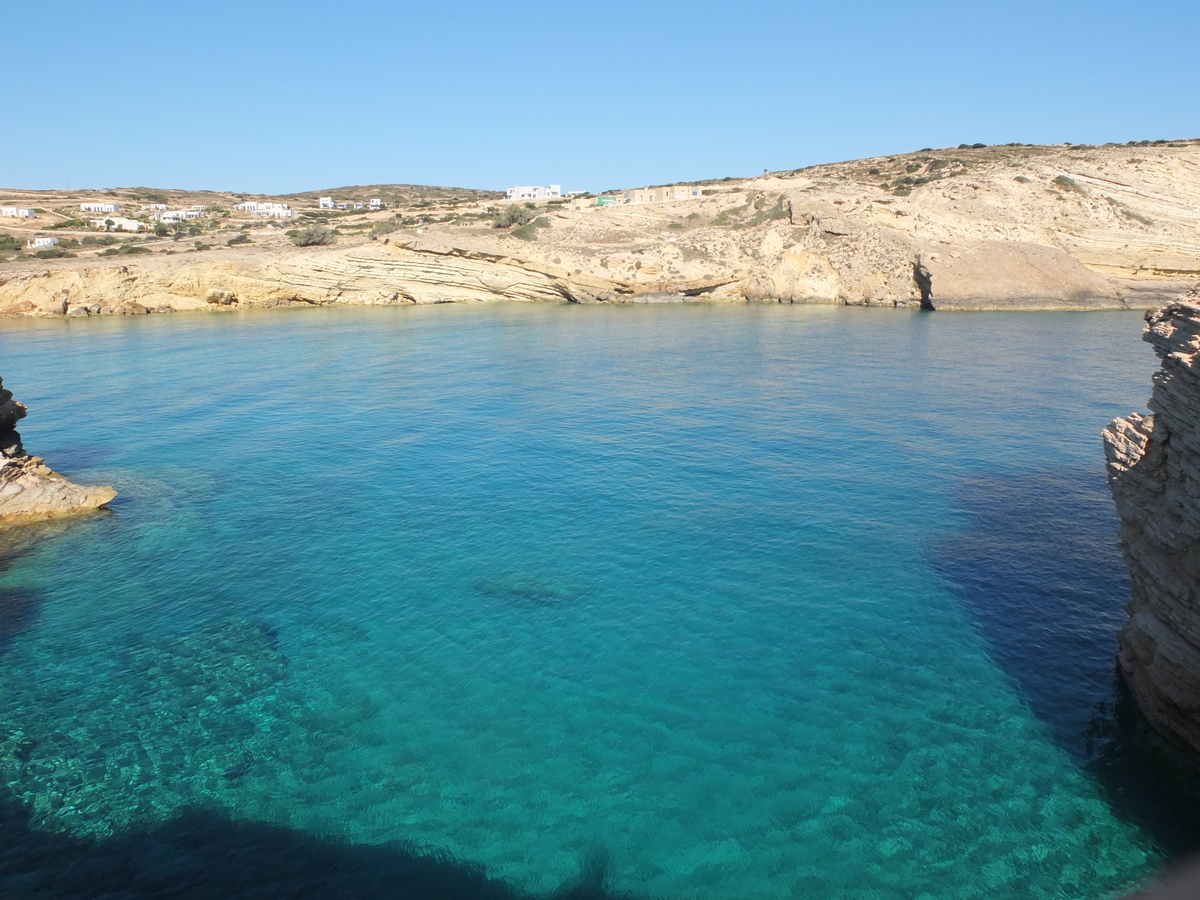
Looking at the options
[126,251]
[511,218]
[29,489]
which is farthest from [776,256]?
[126,251]

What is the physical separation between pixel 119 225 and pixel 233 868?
115312mm

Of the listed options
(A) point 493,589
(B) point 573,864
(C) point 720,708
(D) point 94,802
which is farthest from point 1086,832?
(D) point 94,802

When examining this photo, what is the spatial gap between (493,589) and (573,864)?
767 cm

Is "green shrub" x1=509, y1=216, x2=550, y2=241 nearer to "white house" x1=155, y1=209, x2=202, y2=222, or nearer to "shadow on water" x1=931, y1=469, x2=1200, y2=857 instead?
"shadow on water" x1=931, y1=469, x2=1200, y2=857

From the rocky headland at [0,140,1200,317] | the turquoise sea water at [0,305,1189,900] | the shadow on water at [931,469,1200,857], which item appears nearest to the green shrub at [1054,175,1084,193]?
the rocky headland at [0,140,1200,317]

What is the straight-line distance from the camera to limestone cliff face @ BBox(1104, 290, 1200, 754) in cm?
1039

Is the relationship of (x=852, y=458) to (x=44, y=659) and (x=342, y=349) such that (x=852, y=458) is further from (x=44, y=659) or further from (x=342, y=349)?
(x=342, y=349)

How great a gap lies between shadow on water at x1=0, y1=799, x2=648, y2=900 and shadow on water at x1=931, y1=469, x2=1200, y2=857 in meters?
7.63

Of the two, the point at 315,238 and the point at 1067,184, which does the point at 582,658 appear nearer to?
the point at 315,238

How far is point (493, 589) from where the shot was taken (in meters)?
16.6

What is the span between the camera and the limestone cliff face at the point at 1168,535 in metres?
10.4

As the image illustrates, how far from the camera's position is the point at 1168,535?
1102cm

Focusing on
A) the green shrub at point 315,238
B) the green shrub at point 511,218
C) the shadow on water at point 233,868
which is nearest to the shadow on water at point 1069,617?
the shadow on water at point 233,868

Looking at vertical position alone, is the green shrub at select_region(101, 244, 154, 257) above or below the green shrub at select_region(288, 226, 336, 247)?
below
